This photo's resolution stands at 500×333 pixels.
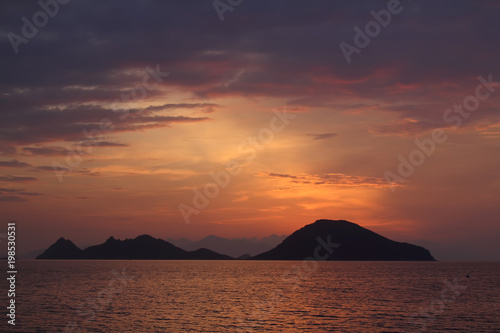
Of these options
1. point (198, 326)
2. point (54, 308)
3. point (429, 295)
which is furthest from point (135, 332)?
point (429, 295)

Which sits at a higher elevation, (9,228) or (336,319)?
(9,228)

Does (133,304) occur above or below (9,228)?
below

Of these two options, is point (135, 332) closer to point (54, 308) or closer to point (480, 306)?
point (54, 308)

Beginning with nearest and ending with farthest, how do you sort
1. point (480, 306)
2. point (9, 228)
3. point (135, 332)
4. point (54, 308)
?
1. point (9, 228)
2. point (135, 332)
3. point (54, 308)
4. point (480, 306)

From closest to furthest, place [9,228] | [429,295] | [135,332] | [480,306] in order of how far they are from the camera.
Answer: [9,228] → [135,332] → [480,306] → [429,295]

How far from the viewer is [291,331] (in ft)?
199

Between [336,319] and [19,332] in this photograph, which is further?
[336,319]

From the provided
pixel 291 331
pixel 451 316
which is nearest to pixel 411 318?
pixel 451 316

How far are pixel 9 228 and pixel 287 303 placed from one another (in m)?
53.7

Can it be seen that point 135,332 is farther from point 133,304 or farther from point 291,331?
point 133,304

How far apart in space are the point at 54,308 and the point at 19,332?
22.7 meters

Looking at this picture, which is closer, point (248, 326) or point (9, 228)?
point (9, 228)

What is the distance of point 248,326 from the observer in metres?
63.6

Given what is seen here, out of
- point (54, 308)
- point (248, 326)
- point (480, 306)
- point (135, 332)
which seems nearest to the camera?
point (135, 332)
